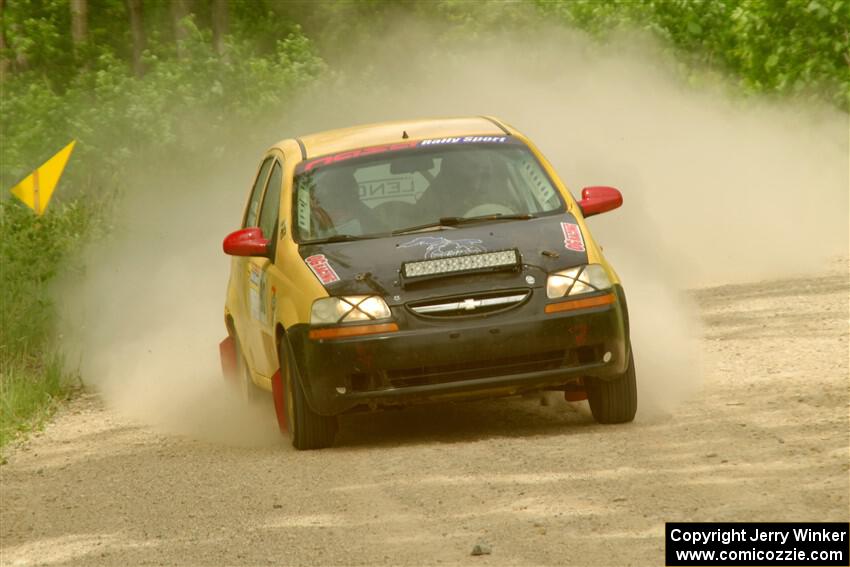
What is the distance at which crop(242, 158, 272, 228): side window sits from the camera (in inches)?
Answer: 486

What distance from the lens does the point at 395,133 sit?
449 inches

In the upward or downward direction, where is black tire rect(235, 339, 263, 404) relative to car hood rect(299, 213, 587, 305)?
downward

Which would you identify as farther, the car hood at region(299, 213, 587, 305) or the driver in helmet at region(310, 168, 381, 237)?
the driver in helmet at region(310, 168, 381, 237)

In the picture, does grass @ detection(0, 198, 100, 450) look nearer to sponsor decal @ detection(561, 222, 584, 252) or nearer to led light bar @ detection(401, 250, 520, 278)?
led light bar @ detection(401, 250, 520, 278)

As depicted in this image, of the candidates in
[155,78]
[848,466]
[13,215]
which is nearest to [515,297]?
[848,466]

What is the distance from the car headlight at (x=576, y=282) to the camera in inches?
388

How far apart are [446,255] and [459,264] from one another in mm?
119

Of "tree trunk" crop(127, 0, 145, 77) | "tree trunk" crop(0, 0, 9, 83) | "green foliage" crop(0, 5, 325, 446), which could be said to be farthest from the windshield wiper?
"tree trunk" crop(127, 0, 145, 77)

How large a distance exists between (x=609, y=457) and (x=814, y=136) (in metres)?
18.2

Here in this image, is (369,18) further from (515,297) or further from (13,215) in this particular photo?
(515,297)

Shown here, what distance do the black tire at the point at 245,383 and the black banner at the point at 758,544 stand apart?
5.15 m

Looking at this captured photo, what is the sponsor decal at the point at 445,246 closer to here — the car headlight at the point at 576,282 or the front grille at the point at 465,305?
the front grille at the point at 465,305

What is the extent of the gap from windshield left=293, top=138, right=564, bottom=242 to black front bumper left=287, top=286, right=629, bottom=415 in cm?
96

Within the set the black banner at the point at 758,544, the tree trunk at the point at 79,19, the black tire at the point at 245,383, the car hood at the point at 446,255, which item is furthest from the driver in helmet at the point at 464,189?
the tree trunk at the point at 79,19
